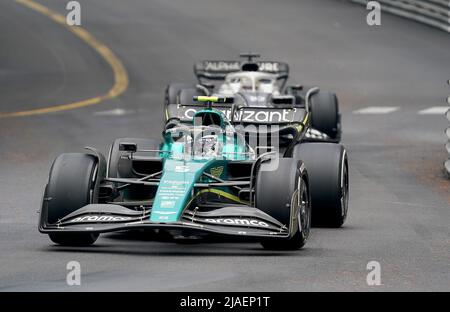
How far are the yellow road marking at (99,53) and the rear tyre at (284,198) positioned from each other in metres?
16.7

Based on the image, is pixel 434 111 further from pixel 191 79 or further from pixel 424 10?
pixel 424 10

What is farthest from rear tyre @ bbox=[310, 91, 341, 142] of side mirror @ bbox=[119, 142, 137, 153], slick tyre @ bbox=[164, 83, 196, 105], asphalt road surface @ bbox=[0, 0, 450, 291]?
side mirror @ bbox=[119, 142, 137, 153]

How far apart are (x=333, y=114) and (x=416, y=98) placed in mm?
9215

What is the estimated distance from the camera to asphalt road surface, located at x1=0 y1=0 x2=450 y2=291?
43.0ft

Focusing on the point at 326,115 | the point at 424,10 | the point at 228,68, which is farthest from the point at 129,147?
the point at 424,10

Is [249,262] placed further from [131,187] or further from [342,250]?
[131,187]

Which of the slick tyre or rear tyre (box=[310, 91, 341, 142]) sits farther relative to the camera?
the slick tyre

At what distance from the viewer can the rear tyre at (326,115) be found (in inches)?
1019

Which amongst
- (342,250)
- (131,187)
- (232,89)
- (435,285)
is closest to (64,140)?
(232,89)

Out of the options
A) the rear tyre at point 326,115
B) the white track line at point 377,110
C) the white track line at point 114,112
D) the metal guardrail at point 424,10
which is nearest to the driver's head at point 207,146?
the rear tyre at point 326,115

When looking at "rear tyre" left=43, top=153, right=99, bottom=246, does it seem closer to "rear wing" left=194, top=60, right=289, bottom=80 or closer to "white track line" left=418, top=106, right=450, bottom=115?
"rear wing" left=194, top=60, right=289, bottom=80

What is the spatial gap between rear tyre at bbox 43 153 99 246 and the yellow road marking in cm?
1582

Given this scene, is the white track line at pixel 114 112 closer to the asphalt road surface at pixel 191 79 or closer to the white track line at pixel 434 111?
the asphalt road surface at pixel 191 79
